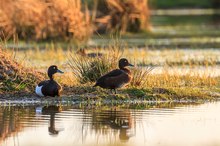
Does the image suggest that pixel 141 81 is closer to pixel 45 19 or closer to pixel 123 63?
pixel 123 63

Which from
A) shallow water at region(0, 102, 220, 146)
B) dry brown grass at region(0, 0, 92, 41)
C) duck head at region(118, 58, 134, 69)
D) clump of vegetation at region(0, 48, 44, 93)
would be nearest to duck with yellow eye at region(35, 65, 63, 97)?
clump of vegetation at region(0, 48, 44, 93)

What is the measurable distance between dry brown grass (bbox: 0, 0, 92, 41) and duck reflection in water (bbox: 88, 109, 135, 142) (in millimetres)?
16172

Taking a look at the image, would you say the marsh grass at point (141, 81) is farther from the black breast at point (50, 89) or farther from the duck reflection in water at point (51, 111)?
the duck reflection in water at point (51, 111)

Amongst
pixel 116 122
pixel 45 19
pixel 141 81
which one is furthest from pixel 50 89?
pixel 45 19

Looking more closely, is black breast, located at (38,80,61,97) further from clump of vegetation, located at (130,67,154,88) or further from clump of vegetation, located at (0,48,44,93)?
clump of vegetation, located at (130,67,154,88)

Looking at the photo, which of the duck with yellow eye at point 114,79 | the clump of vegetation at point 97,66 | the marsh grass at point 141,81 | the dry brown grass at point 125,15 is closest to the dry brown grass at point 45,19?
the dry brown grass at point 125,15

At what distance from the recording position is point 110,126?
13188 mm

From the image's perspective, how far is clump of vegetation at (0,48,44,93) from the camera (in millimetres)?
17078

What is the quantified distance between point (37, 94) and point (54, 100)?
0.46 metres

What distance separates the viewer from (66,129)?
13.0 meters

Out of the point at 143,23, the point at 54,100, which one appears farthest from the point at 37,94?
the point at 143,23

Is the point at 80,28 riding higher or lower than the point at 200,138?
higher

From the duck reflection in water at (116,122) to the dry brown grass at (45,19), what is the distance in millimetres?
16172

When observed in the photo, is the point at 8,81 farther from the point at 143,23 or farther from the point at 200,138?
the point at 143,23
